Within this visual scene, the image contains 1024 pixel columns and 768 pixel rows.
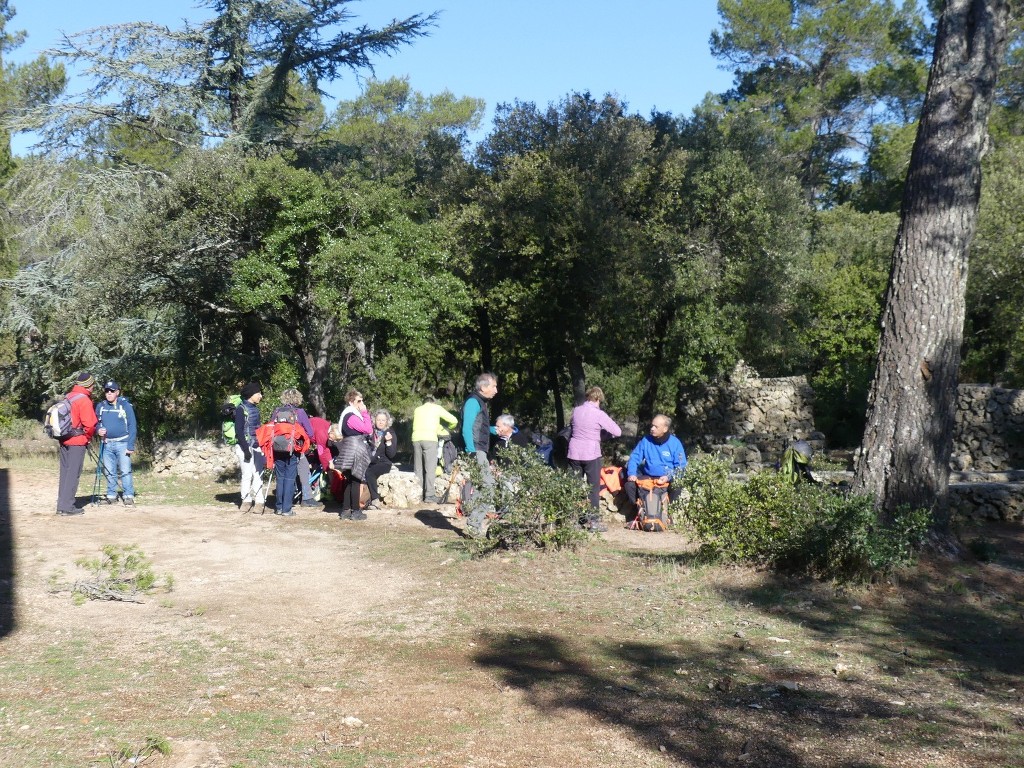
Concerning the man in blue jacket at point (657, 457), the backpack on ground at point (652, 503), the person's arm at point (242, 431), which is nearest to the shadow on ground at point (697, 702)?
the backpack on ground at point (652, 503)

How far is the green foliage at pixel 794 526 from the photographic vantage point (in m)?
7.48

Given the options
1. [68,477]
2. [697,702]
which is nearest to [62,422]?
[68,477]

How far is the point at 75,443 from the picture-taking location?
11.6 metres

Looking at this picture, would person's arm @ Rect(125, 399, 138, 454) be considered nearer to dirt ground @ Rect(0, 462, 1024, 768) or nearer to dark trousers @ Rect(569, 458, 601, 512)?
dirt ground @ Rect(0, 462, 1024, 768)

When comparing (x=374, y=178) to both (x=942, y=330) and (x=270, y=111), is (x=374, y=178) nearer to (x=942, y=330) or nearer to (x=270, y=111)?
(x=270, y=111)

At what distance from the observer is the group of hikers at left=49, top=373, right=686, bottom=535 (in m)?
10.6

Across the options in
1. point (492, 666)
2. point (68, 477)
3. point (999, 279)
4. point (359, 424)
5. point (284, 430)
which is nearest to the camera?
point (492, 666)

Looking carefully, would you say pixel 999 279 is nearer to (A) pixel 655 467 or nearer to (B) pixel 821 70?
(A) pixel 655 467

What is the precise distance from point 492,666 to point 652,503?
221 inches

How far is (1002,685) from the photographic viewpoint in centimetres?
568

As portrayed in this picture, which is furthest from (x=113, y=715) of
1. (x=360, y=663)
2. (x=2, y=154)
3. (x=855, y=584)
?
(x=2, y=154)

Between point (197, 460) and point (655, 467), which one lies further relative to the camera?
point (197, 460)

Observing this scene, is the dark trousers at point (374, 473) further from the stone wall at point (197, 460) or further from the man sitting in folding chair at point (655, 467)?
the stone wall at point (197, 460)

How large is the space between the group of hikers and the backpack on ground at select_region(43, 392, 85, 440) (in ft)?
0.09
